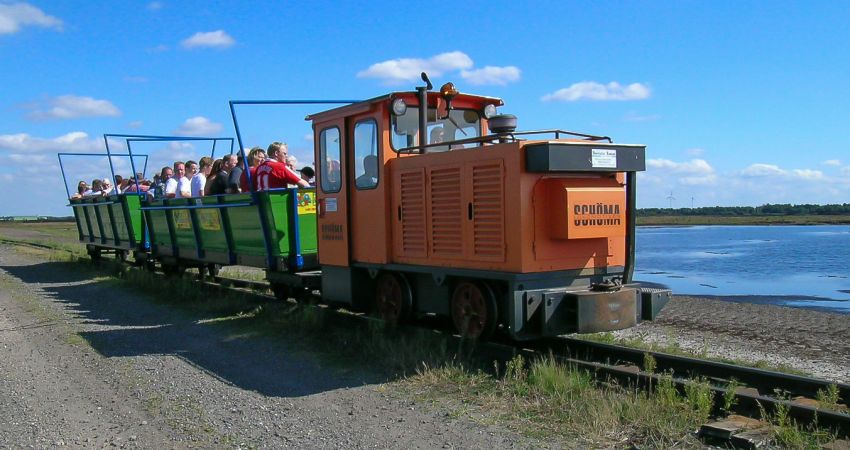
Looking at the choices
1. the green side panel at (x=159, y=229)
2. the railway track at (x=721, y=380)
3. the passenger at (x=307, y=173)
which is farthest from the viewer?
the green side panel at (x=159, y=229)

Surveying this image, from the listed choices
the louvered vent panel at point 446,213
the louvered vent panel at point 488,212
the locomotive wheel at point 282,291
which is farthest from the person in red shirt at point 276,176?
the louvered vent panel at point 488,212

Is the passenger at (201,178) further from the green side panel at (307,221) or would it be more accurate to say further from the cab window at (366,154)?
the cab window at (366,154)

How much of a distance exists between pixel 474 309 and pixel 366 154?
7.95 feet

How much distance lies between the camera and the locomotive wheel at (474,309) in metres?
7.82

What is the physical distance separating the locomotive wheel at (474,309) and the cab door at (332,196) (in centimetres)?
197

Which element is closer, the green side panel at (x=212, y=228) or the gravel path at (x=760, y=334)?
the gravel path at (x=760, y=334)

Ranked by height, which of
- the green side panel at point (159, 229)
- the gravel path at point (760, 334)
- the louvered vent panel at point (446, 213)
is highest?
the louvered vent panel at point (446, 213)

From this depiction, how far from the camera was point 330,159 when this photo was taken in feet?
32.6

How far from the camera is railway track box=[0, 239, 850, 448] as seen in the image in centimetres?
544

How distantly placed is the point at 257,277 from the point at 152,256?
236 centimetres

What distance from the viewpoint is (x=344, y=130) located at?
9516mm

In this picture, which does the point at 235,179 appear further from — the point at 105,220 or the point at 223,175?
the point at 105,220

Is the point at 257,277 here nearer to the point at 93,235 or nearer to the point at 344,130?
the point at 93,235

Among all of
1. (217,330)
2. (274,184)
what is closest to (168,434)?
(217,330)
